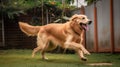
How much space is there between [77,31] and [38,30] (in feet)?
7.38

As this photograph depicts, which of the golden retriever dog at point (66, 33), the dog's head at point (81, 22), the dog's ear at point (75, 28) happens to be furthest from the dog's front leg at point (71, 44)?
the dog's head at point (81, 22)

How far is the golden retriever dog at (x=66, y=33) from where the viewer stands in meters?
11.2

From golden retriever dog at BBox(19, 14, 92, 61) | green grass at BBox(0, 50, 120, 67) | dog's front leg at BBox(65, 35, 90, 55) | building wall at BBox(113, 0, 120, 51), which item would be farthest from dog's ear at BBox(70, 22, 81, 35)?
building wall at BBox(113, 0, 120, 51)

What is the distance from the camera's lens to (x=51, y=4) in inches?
822

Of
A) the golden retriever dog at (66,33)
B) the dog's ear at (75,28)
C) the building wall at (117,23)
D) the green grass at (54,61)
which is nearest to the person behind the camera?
the green grass at (54,61)

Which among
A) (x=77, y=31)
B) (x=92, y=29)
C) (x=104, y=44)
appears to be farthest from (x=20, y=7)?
(x=77, y=31)

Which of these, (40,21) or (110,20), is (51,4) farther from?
(110,20)

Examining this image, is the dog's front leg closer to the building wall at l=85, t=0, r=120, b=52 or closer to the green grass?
the green grass

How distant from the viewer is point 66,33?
38.8 ft

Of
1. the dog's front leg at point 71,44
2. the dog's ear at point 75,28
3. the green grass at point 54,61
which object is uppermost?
the dog's ear at point 75,28

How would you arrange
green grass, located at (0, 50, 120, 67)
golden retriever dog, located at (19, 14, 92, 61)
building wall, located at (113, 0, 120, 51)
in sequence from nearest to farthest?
green grass, located at (0, 50, 120, 67) < golden retriever dog, located at (19, 14, 92, 61) < building wall, located at (113, 0, 120, 51)

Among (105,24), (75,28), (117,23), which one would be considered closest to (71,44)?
(75,28)

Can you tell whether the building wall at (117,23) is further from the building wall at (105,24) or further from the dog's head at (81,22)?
the dog's head at (81,22)

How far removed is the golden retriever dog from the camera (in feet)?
36.7
